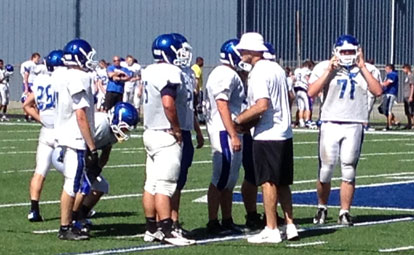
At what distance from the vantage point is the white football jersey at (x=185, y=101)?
11469 mm

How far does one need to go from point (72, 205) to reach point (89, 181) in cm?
50

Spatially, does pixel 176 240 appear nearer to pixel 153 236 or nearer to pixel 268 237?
pixel 153 236

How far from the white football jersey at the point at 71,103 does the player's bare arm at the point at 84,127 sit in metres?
0.05

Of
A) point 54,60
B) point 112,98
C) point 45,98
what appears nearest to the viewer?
point 54,60

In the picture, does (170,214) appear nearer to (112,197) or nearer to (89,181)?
(89,181)

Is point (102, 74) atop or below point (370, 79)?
atop

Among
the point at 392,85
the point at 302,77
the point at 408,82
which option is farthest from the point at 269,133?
the point at 408,82

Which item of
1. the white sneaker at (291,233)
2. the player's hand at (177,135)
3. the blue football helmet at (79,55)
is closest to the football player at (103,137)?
the blue football helmet at (79,55)

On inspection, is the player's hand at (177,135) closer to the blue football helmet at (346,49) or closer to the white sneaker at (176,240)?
the white sneaker at (176,240)

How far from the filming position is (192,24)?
141 ft

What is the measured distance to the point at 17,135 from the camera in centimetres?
2738

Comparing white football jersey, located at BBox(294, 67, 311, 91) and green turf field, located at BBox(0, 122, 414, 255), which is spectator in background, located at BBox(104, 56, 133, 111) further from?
white football jersey, located at BBox(294, 67, 311, 91)

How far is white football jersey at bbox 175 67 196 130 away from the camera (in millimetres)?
11469

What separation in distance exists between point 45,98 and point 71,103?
4.91ft
